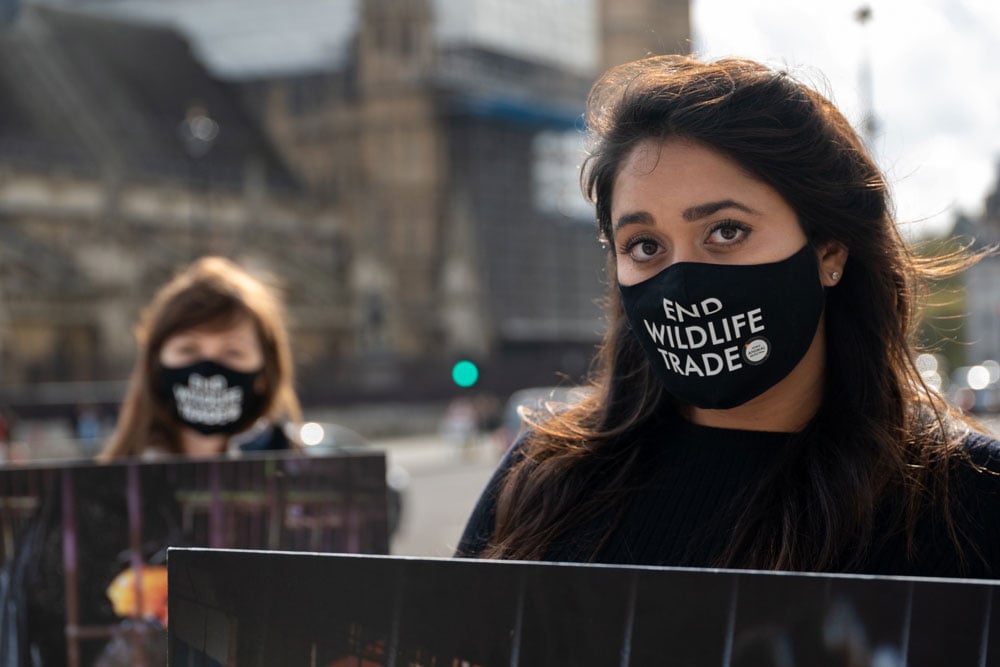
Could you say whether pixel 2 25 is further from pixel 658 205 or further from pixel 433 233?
pixel 658 205

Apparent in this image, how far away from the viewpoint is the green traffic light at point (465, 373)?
9039 millimetres

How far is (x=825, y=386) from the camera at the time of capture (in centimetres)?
233

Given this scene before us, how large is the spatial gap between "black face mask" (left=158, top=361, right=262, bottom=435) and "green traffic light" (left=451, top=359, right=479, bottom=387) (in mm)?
4533

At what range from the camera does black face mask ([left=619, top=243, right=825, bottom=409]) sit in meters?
2.19

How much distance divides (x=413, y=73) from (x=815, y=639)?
203ft

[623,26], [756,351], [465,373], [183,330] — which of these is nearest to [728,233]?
[756,351]

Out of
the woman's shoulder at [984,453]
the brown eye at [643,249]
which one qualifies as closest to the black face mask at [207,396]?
the brown eye at [643,249]

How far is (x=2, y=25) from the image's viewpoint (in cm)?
5434

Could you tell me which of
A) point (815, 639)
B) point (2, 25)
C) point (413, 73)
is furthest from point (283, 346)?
point (413, 73)

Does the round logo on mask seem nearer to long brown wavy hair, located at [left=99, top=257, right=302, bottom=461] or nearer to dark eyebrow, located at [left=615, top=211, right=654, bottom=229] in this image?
dark eyebrow, located at [left=615, top=211, right=654, bottom=229]

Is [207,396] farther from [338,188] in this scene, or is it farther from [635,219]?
[338,188]

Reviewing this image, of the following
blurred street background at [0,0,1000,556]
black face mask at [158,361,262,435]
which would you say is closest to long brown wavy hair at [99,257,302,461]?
black face mask at [158,361,262,435]

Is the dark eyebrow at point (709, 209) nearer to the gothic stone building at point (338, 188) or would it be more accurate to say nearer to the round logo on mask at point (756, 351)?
the round logo on mask at point (756, 351)

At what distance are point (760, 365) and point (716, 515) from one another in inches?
9.5
